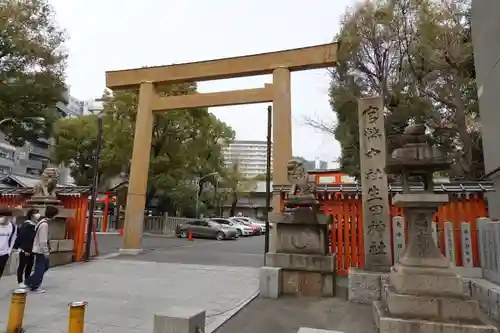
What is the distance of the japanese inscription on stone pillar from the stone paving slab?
111 inches

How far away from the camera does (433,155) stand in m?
5.16

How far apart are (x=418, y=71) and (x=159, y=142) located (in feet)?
57.5

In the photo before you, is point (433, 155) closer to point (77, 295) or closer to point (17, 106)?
point (77, 295)

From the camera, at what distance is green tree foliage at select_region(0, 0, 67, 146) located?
56.4ft

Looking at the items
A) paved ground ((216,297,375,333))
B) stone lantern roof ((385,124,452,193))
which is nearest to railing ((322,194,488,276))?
paved ground ((216,297,375,333))

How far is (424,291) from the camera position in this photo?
4.72 m

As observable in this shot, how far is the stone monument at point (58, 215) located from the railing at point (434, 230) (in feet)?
26.8

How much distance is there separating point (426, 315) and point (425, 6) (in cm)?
1311

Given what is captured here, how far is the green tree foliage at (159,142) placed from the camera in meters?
24.0

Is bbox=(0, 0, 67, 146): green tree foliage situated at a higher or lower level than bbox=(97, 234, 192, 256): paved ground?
higher

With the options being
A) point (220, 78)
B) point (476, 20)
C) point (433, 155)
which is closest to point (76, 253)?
point (220, 78)

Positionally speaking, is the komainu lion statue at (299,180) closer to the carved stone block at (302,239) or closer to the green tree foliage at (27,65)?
the carved stone block at (302,239)

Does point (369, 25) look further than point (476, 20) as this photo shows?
Yes

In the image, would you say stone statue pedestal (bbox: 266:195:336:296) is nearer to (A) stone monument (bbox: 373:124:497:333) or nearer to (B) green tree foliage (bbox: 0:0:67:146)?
(A) stone monument (bbox: 373:124:497:333)
